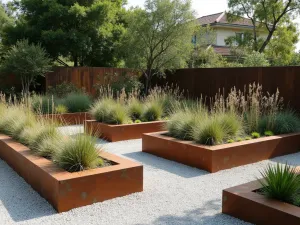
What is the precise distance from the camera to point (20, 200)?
3.88 meters

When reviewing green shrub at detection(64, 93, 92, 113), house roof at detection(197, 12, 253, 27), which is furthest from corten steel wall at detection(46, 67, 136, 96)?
house roof at detection(197, 12, 253, 27)

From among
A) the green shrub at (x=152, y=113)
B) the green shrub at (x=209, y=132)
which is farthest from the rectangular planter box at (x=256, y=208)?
the green shrub at (x=152, y=113)

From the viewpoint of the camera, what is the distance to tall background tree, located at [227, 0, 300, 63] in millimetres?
19844

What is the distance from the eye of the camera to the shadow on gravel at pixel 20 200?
11.4 ft

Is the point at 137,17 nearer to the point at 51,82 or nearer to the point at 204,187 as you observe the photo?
the point at 51,82

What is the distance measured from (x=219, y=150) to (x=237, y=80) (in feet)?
17.7

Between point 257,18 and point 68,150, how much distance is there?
19.6 metres

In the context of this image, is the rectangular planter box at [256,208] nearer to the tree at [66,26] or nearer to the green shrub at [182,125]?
the green shrub at [182,125]

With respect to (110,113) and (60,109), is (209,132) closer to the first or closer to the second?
(110,113)

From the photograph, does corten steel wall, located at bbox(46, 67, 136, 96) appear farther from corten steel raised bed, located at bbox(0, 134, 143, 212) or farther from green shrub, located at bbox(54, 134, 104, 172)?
green shrub, located at bbox(54, 134, 104, 172)

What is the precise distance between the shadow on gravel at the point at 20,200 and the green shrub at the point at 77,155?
19.9 inches

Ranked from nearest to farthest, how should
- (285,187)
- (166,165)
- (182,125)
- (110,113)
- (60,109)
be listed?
1. (285,187)
2. (166,165)
3. (182,125)
4. (110,113)
5. (60,109)

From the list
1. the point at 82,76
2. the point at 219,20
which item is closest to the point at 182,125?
the point at 82,76

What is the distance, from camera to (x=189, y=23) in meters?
12.0
